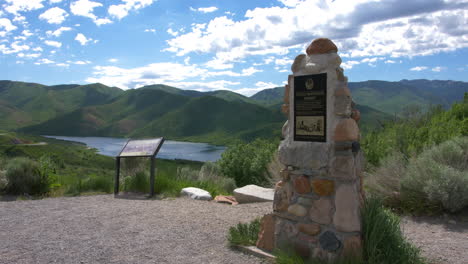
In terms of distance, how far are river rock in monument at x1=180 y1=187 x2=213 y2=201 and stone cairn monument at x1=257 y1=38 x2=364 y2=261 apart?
3471mm

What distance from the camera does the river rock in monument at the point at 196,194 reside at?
706 cm

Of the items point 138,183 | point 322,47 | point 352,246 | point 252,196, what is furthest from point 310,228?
point 138,183

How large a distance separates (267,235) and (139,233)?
5.79 ft

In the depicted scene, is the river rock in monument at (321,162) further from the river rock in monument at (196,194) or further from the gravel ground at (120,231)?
the river rock in monument at (196,194)

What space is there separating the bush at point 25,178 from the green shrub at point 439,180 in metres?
7.49

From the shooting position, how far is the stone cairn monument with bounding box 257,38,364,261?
127 inches

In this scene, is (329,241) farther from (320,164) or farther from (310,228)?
(320,164)

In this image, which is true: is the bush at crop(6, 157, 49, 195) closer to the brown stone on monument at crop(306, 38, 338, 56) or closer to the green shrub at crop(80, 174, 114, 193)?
the green shrub at crop(80, 174, 114, 193)

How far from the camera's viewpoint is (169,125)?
117 metres

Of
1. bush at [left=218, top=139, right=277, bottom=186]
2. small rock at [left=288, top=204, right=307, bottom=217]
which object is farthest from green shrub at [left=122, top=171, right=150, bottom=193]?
small rock at [left=288, top=204, right=307, bottom=217]

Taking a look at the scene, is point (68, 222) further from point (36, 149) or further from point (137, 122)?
point (137, 122)

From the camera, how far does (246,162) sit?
11.5m

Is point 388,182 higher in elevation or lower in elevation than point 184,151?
higher

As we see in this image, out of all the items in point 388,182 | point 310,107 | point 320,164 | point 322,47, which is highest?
point 322,47
